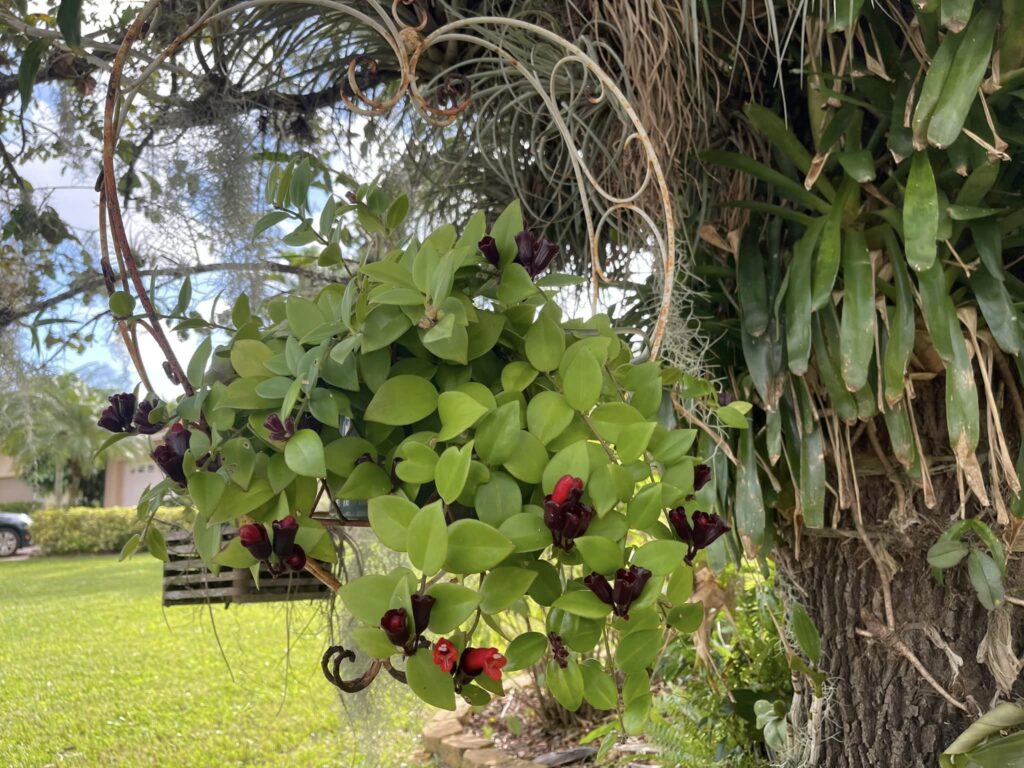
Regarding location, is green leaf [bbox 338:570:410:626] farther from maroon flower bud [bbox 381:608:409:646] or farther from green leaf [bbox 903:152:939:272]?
green leaf [bbox 903:152:939:272]

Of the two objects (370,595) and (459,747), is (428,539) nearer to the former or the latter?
(370,595)

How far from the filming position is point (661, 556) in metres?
0.42

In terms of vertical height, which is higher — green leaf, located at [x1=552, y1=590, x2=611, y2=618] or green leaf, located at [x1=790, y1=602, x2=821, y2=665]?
green leaf, located at [x1=552, y1=590, x2=611, y2=618]

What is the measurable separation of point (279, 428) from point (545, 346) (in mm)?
183

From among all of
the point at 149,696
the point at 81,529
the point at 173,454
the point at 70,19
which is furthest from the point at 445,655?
the point at 81,529

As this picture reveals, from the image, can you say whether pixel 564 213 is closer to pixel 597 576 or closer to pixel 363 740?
pixel 597 576

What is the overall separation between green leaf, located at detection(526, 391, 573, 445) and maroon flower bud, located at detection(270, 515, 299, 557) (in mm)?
155

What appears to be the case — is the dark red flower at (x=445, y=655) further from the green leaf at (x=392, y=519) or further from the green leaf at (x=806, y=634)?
the green leaf at (x=806, y=634)

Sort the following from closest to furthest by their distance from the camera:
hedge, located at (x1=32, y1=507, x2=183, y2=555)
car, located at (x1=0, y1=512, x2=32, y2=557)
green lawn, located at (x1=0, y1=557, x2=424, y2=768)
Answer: green lawn, located at (x1=0, y1=557, x2=424, y2=768), car, located at (x1=0, y1=512, x2=32, y2=557), hedge, located at (x1=32, y1=507, x2=183, y2=555)

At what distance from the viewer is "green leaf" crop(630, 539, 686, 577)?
1.37 feet

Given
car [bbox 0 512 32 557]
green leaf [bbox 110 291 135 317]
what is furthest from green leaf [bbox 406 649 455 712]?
car [bbox 0 512 32 557]

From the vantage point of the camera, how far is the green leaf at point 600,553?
16.1 inches

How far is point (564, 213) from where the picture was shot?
1.16 m

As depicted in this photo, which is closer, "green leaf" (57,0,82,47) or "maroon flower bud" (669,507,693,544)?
"maroon flower bud" (669,507,693,544)
